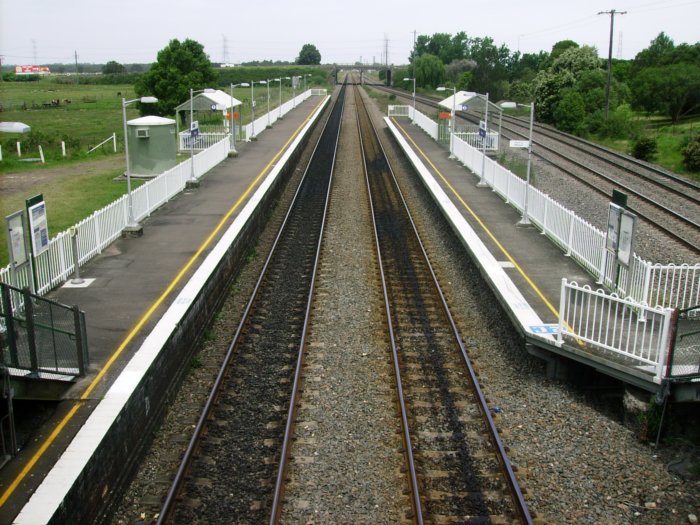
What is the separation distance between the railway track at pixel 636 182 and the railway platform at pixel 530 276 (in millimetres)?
4281

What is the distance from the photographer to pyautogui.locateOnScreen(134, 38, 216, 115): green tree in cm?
4691

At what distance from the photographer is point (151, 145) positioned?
2505cm

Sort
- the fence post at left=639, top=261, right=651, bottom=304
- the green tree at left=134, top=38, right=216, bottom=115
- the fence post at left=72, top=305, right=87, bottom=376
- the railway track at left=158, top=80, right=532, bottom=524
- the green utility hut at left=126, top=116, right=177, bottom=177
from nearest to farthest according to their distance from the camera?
the railway track at left=158, top=80, right=532, bottom=524 → the fence post at left=72, top=305, right=87, bottom=376 → the fence post at left=639, top=261, right=651, bottom=304 → the green utility hut at left=126, top=116, right=177, bottom=177 → the green tree at left=134, top=38, right=216, bottom=115

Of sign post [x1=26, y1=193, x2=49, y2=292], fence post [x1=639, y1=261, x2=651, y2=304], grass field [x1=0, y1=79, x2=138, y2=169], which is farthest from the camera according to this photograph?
grass field [x1=0, y1=79, x2=138, y2=169]

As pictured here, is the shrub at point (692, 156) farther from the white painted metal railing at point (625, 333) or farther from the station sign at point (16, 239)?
the station sign at point (16, 239)

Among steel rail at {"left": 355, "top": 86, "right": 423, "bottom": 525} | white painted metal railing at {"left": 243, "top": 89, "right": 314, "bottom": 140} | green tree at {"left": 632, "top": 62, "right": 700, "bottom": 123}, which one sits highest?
green tree at {"left": 632, "top": 62, "right": 700, "bottom": 123}

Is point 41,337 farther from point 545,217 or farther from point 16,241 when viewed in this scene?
point 545,217

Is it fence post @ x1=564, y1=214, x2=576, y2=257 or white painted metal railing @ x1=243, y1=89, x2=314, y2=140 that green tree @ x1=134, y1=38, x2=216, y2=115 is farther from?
fence post @ x1=564, y1=214, x2=576, y2=257

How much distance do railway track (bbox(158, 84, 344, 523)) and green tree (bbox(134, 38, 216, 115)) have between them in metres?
33.2

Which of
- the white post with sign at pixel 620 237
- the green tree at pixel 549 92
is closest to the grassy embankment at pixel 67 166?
the white post with sign at pixel 620 237

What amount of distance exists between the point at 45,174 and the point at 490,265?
70.5 feet

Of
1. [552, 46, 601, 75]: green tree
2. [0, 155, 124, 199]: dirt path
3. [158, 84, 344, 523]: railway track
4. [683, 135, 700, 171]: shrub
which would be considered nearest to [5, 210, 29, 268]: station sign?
[158, 84, 344, 523]: railway track

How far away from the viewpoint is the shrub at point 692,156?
2962 centimetres

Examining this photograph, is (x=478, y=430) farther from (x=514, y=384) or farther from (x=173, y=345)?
(x=173, y=345)
